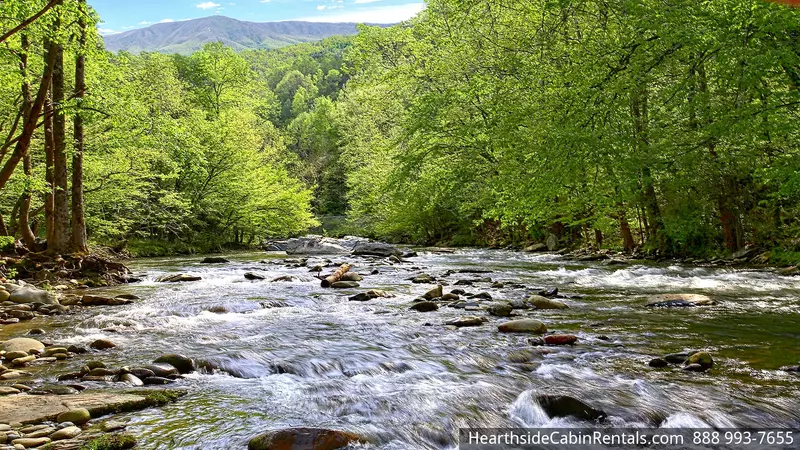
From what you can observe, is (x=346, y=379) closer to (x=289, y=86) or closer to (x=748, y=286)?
(x=748, y=286)

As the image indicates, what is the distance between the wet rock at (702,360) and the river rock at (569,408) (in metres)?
1.86

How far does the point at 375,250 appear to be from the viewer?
2564 cm

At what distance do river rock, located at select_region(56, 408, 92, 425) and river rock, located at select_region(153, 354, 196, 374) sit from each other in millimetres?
1808

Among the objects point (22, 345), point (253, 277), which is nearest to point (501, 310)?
point (22, 345)

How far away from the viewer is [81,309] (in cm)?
1088

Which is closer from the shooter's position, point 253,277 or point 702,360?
point 702,360

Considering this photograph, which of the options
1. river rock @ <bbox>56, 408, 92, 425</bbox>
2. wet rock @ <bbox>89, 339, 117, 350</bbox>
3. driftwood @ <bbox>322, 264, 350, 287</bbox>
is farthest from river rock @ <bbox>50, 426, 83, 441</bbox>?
driftwood @ <bbox>322, 264, 350, 287</bbox>

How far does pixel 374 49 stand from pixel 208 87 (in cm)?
1680

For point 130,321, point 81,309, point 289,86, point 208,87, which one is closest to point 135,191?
point 81,309

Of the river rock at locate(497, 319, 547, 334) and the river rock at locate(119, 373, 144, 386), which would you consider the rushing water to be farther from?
the river rock at locate(119, 373, 144, 386)

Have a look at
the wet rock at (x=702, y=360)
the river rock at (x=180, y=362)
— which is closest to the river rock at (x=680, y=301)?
the wet rock at (x=702, y=360)

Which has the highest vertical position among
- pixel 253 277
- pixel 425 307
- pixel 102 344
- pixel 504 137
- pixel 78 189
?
pixel 504 137

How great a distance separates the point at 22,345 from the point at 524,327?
22.7 ft

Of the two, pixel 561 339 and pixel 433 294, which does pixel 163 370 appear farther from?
pixel 433 294
